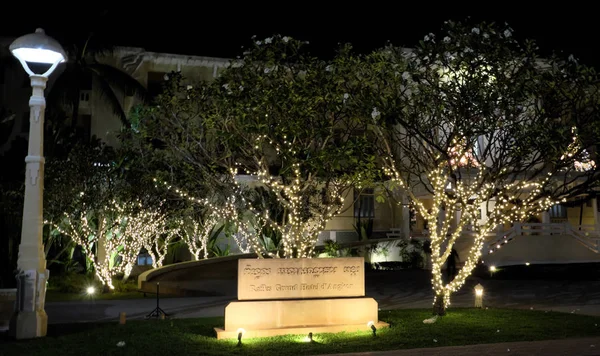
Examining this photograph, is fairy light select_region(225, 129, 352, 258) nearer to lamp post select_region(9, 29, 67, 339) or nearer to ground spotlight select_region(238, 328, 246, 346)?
ground spotlight select_region(238, 328, 246, 346)

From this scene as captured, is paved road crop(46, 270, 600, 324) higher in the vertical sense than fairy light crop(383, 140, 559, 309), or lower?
lower

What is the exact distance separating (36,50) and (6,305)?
5680 millimetres

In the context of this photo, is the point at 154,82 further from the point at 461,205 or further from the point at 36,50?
the point at 461,205

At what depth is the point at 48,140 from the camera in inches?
914

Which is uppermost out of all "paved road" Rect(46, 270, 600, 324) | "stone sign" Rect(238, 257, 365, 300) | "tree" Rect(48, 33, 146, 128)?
"tree" Rect(48, 33, 146, 128)

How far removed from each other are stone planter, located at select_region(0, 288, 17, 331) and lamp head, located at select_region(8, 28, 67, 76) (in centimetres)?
500

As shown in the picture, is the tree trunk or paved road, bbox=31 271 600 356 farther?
the tree trunk

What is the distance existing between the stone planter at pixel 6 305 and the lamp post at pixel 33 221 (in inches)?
71.6

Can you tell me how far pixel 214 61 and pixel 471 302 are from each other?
21.1 metres

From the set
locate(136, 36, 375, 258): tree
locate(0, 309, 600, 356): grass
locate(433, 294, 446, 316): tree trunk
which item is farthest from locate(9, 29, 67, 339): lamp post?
locate(433, 294, 446, 316): tree trunk

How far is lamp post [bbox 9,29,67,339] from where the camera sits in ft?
37.6

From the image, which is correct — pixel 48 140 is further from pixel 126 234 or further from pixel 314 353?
pixel 314 353

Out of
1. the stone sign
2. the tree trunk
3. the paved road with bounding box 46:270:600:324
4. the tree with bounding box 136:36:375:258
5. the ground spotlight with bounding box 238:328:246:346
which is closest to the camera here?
the ground spotlight with bounding box 238:328:246:346

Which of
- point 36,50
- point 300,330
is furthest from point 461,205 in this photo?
point 36,50
